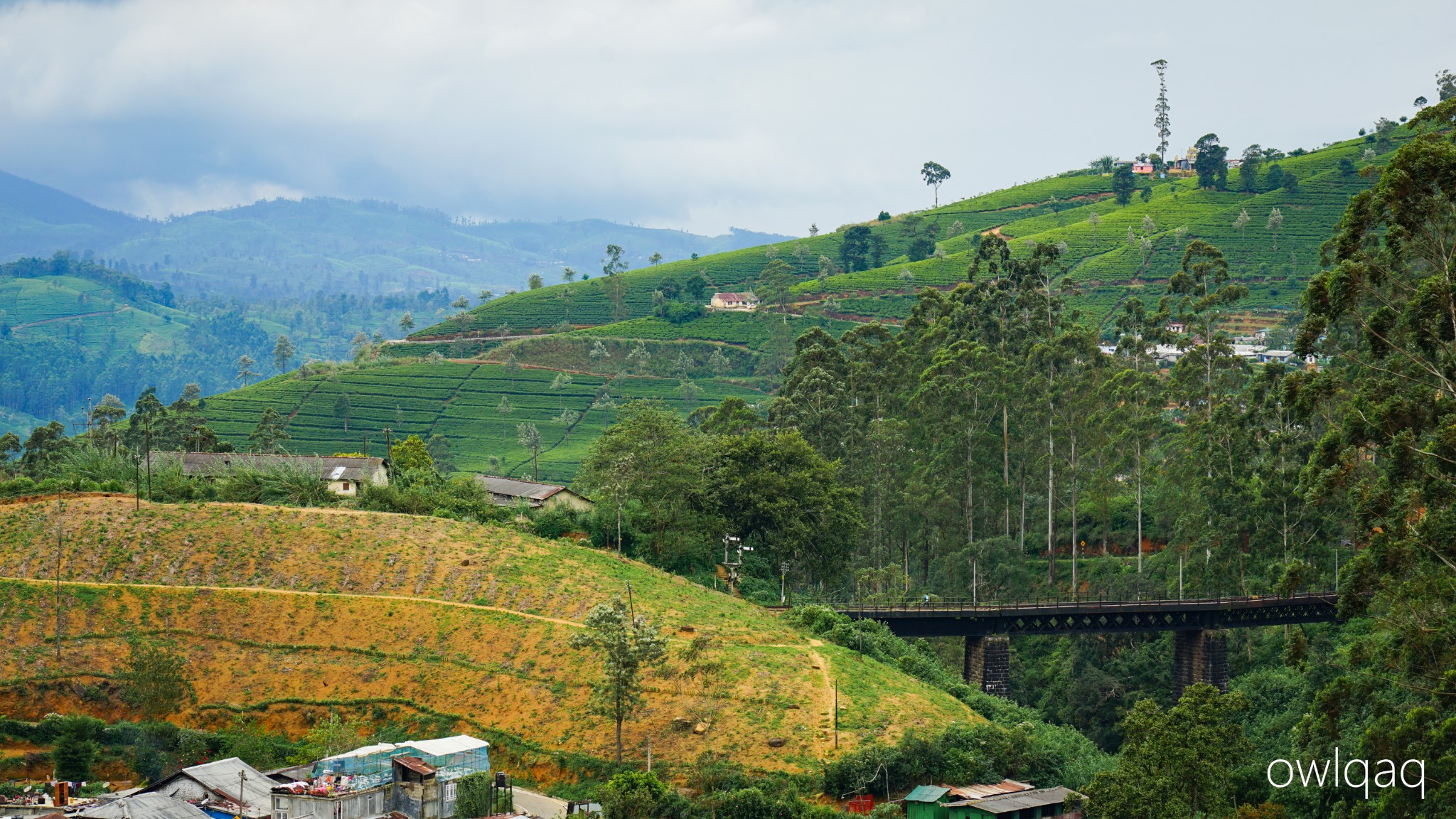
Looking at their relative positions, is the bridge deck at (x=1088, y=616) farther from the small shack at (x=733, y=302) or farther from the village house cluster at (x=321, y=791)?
the small shack at (x=733, y=302)

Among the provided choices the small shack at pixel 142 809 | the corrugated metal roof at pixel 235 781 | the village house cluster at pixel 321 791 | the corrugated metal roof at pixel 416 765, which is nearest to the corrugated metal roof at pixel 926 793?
the village house cluster at pixel 321 791

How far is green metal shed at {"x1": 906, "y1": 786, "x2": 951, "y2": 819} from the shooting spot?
4516 centimetres

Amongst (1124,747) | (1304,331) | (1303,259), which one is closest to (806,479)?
(1124,747)

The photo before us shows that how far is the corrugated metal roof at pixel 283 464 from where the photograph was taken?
75.3 metres

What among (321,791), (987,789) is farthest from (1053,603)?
(321,791)

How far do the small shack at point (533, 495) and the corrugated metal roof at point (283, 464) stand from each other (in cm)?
642

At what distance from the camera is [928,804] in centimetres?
4522

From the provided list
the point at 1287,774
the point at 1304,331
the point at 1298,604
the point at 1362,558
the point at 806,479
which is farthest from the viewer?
the point at 806,479

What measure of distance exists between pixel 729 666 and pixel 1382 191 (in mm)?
29641

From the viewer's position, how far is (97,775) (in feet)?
161

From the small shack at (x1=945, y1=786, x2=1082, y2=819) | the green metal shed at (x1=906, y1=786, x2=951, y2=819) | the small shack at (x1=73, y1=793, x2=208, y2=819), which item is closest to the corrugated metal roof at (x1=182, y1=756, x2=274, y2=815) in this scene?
the small shack at (x1=73, y1=793, x2=208, y2=819)

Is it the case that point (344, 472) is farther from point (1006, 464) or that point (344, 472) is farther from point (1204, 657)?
point (1204, 657)

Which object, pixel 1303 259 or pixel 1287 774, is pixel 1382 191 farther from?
pixel 1303 259

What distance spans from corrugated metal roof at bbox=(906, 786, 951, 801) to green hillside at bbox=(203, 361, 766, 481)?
79.6 metres
